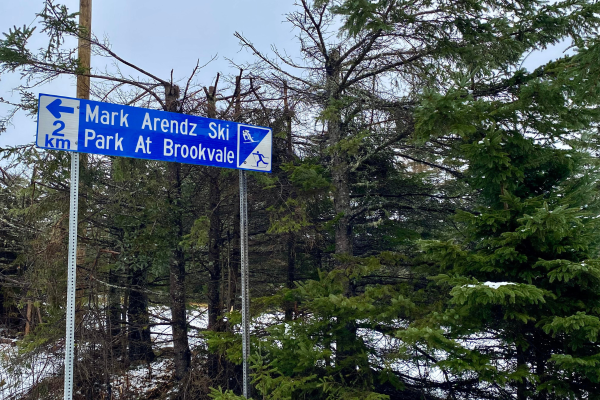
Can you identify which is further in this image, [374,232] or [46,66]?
[374,232]

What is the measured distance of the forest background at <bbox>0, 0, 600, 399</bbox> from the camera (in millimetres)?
4035

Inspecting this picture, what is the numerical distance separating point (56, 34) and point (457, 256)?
624 cm

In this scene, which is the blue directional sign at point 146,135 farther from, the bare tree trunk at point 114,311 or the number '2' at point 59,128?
the bare tree trunk at point 114,311

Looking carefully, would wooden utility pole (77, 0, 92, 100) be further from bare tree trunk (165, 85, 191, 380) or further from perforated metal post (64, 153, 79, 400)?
perforated metal post (64, 153, 79, 400)

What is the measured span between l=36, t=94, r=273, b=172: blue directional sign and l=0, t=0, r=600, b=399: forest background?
1744mm

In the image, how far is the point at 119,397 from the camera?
20.8ft

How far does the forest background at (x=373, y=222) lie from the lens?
4035 mm

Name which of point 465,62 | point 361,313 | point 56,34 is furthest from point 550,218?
point 56,34

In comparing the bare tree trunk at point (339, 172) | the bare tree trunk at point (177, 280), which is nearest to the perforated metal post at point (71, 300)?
the bare tree trunk at point (339, 172)

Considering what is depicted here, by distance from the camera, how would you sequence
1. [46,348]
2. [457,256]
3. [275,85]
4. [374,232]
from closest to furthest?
[457,256] < [46,348] < [275,85] < [374,232]

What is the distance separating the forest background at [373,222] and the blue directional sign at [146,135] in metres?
1.74

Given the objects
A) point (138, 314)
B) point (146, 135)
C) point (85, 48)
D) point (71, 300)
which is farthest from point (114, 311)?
point (146, 135)

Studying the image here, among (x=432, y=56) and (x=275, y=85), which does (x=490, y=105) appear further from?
(x=275, y=85)

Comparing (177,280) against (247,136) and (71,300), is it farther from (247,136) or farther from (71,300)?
(71,300)
